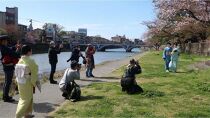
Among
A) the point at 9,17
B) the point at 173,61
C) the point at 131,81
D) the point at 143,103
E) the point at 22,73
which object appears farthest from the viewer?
the point at 9,17

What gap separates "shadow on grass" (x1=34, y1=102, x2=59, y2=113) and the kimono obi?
182cm

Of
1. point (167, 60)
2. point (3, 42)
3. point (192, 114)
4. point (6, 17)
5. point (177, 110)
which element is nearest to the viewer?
point (192, 114)

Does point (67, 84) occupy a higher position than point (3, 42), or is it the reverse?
point (3, 42)

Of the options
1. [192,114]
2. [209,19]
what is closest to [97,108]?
[192,114]

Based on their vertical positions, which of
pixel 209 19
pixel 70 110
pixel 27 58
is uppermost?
pixel 209 19

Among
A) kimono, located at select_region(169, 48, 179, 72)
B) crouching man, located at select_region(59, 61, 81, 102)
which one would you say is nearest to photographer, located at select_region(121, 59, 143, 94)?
crouching man, located at select_region(59, 61, 81, 102)

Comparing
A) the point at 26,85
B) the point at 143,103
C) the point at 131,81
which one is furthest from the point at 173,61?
the point at 26,85

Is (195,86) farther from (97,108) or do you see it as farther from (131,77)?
(97,108)

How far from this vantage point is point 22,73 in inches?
337

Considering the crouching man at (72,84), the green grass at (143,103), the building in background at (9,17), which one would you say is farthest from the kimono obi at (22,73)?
the building in background at (9,17)

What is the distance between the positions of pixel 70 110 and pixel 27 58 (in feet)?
6.65

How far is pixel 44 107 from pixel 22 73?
2.41m

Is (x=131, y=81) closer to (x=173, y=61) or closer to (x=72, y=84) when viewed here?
(x=72, y=84)

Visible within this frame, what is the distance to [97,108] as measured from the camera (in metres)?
10.1
